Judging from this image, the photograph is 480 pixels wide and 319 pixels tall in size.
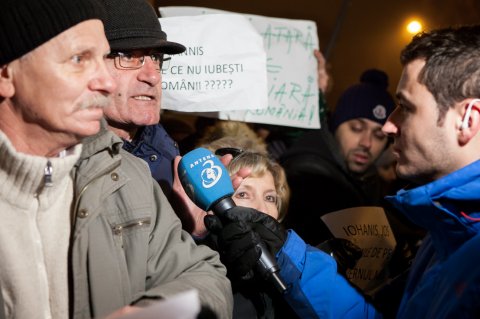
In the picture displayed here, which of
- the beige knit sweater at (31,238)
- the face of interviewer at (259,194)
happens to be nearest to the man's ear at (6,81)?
the beige knit sweater at (31,238)

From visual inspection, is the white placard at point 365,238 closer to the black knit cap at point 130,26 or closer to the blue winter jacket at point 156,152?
the blue winter jacket at point 156,152

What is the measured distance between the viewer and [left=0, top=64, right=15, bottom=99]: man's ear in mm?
→ 1613

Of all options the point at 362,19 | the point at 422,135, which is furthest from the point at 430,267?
the point at 362,19

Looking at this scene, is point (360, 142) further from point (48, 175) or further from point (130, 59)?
point (48, 175)

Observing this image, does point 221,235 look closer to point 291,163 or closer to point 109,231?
point 109,231

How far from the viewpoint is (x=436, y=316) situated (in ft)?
5.43

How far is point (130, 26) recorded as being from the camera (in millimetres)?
2332

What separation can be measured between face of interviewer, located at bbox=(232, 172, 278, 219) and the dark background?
3.37 meters

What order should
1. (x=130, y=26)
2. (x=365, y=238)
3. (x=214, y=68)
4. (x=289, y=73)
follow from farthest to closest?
1. (x=289, y=73)
2. (x=214, y=68)
3. (x=365, y=238)
4. (x=130, y=26)

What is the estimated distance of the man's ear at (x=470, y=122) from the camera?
183 cm

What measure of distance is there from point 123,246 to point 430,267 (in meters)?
0.94

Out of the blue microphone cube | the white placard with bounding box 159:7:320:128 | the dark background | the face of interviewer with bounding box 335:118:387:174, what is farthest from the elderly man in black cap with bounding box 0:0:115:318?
the dark background

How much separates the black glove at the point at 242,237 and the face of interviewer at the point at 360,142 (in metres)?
1.87

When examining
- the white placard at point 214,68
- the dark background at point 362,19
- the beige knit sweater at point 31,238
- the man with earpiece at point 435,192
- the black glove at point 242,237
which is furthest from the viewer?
the dark background at point 362,19
